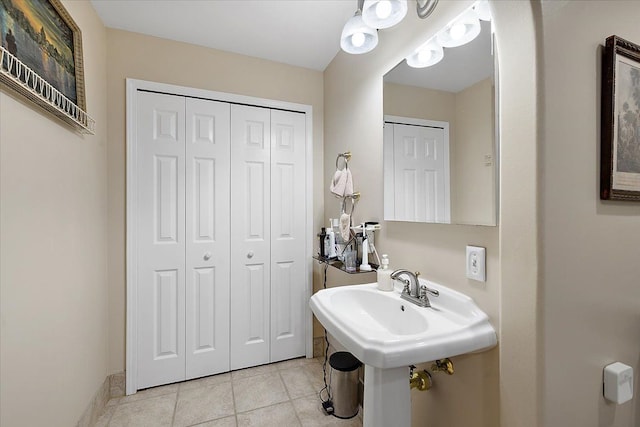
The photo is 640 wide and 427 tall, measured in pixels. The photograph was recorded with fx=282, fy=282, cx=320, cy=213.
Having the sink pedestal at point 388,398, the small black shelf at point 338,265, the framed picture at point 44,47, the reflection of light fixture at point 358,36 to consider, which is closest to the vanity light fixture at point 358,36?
the reflection of light fixture at point 358,36

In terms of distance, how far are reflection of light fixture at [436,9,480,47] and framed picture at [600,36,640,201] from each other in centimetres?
40

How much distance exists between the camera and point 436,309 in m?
1.14

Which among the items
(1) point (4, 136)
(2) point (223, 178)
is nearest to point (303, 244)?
(2) point (223, 178)

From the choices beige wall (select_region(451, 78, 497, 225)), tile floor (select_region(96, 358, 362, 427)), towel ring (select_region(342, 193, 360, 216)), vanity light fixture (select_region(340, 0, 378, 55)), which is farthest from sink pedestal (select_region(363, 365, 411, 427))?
vanity light fixture (select_region(340, 0, 378, 55))

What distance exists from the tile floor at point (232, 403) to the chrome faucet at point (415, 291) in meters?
0.98

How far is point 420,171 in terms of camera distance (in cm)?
133

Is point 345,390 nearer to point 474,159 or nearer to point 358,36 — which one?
point 474,159

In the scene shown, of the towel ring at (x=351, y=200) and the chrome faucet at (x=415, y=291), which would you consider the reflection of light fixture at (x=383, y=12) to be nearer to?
→ the towel ring at (x=351, y=200)

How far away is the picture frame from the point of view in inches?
37.9

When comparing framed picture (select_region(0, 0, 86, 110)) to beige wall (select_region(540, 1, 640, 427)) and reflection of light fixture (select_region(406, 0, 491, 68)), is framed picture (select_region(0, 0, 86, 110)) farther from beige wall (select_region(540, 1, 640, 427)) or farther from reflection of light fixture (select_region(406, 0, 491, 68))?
beige wall (select_region(540, 1, 640, 427))

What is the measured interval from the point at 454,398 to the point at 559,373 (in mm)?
472

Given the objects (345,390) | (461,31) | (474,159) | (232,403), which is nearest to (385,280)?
(474,159)

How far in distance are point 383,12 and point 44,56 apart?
146cm

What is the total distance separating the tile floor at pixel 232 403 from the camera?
167cm
